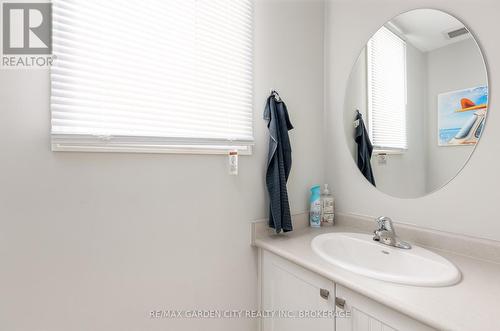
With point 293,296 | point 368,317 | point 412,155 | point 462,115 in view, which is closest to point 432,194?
point 412,155

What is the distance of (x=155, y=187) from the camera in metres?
1.08

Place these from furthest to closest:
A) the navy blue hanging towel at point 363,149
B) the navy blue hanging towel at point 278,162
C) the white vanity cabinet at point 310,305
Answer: the navy blue hanging towel at point 363,149
the navy blue hanging towel at point 278,162
the white vanity cabinet at point 310,305

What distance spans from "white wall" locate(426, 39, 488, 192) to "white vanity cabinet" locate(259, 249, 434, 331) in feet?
2.27

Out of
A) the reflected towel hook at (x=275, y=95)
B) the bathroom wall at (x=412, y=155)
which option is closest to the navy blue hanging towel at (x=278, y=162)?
the reflected towel hook at (x=275, y=95)

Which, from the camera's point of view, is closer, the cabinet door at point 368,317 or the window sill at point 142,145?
the cabinet door at point 368,317

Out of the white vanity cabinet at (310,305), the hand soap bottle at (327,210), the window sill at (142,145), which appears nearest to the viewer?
the white vanity cabinet at (310,305)

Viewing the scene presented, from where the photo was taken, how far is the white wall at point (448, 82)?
1.04m

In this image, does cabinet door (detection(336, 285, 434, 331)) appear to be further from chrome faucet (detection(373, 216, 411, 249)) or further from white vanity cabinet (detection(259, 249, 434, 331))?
chrome faucet (detection(373, 216, 411, 249))

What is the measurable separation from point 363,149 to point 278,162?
547 millimetres

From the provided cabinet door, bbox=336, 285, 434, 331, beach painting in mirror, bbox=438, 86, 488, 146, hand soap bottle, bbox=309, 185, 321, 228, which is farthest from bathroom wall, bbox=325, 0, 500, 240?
cabinet door, bbox=336, 285, 434, 331

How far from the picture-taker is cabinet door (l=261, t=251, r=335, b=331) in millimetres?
957

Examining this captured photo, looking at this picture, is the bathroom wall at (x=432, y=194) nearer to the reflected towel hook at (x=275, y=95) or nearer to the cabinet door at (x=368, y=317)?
the reflected towel hook at (x=275, y=95)

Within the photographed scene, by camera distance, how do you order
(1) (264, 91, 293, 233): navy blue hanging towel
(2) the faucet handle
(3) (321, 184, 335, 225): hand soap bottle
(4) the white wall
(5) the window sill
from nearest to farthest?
1. (5) the window sill
2. (4) the white wall
3. (2) the faucet handle
4. (1) (264, 91, 293, 233): navy blue hanging towel
5. (3) (321, 184, 335, 225): hand soap bottle

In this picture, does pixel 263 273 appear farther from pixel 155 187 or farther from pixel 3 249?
pixel 3 249
